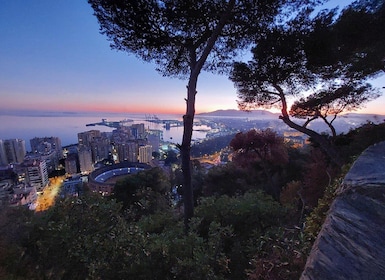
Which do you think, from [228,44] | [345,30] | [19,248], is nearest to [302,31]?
[345,30]

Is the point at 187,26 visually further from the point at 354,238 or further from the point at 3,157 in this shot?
the point at 3,157

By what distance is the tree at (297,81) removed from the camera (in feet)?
12.0

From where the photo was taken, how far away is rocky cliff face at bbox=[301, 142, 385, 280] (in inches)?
30.6

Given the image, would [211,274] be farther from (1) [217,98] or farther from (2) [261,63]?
(1) [217,98]

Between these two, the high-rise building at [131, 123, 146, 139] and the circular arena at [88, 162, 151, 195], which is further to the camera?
the high-rise building at [131, 123, 146, 139]

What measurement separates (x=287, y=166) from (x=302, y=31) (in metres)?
5.43

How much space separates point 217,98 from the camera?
25.3m

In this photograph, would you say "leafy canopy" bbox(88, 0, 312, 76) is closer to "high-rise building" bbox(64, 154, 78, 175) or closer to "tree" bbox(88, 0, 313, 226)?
"tree" bbox(88, 0, 313, 226)

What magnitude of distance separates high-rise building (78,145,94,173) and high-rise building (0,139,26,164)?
260 inches

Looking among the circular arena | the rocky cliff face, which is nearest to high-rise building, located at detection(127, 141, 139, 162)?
the circular arena

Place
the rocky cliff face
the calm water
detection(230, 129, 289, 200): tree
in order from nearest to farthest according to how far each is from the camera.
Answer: the rocky cliff face < detection(230, 129, 289, 200): tree < the calm water

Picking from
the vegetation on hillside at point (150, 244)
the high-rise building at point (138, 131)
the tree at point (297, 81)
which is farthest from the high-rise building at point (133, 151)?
the vegetation on hillside at point (150, 244)

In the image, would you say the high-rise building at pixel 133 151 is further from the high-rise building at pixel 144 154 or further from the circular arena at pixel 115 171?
the circular arena at pixel 115 171

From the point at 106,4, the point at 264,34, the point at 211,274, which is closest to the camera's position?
the point at 211,274
